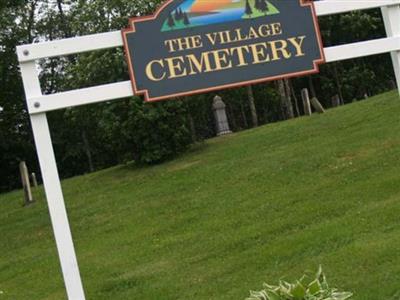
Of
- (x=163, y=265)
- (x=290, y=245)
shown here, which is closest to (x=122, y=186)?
(x=163, y=265)

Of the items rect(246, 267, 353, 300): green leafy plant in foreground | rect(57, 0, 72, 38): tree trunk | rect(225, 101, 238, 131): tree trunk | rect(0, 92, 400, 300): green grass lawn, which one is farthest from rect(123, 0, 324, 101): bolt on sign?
rect(57, 0, 72, 38): tree trunk

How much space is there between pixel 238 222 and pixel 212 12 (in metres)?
5.30

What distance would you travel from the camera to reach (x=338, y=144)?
1405cm

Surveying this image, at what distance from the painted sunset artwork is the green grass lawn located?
9.43ft

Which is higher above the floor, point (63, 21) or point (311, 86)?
point (63, 21)

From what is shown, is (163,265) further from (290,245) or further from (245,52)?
(245,52)

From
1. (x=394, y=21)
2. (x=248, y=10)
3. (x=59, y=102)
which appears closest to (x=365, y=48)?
(x=394, y=21)

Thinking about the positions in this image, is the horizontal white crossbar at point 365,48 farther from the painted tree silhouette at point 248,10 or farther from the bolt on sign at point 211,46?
the painted tree silhouette at point 248,10

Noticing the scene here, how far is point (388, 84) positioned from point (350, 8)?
106 feet

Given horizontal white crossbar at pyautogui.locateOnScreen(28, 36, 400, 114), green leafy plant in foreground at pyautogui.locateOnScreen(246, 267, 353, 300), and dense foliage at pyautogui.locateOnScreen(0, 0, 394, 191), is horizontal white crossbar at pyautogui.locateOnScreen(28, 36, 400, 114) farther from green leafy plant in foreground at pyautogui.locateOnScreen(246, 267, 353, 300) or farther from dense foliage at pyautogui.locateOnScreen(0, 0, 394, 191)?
dense foliage at pyautogui.locateOnScreen(0, 0, 394, 191)

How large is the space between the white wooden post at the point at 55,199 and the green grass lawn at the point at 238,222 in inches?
92.1

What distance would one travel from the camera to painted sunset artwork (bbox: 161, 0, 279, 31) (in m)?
5.62

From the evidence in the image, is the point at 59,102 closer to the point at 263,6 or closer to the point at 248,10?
the point at 248,10

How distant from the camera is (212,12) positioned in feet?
18.6
